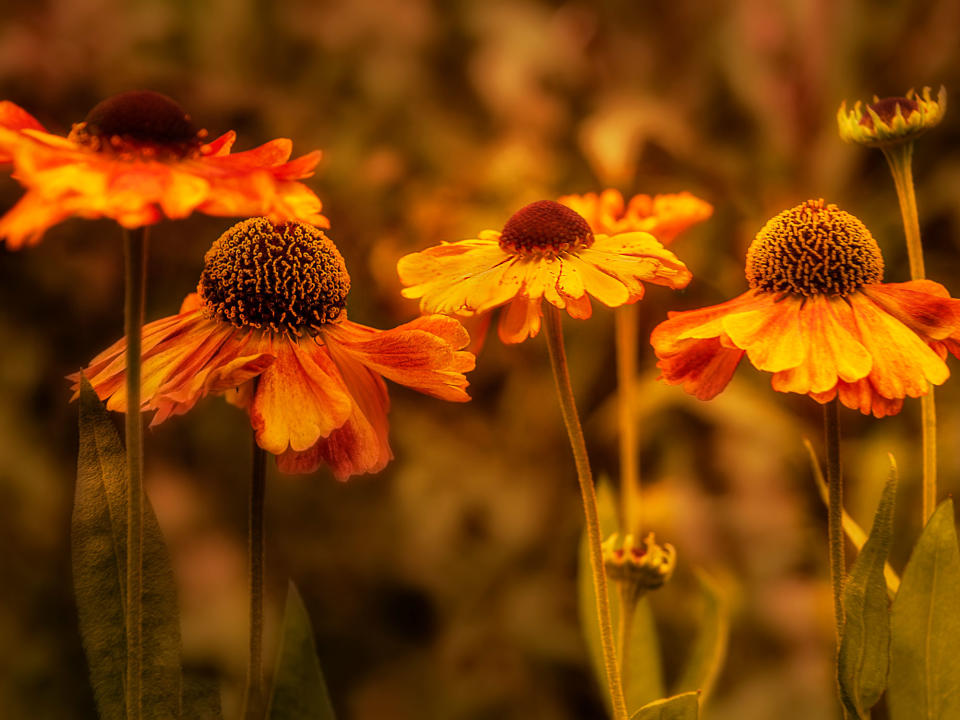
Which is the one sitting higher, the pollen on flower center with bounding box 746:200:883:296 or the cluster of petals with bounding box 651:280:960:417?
the pollen on flower center with bounding box 746:200:883:296

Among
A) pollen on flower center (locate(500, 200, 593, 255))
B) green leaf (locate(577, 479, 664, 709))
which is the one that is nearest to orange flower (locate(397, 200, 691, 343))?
pollen on flower center (locate(500, 200, 593, 255))

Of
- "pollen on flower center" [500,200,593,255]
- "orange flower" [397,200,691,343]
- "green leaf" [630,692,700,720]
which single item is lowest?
"green leaf" [630,692,700,720]

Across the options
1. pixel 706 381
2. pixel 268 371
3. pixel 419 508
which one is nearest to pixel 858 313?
pixel 706 381

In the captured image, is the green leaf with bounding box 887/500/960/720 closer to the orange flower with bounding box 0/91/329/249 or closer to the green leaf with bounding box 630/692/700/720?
the green leaf with bounding box 630/692/700/720

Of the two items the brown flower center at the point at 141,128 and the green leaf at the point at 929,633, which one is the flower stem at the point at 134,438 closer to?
the brown flower center at the point at 141,128

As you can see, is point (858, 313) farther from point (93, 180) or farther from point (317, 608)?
point (317, 608)

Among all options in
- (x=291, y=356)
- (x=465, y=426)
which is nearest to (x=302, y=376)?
(x=291, y=356)

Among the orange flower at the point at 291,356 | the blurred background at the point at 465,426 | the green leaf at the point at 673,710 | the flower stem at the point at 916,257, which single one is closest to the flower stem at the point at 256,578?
the orange flower at the point at 291,356
